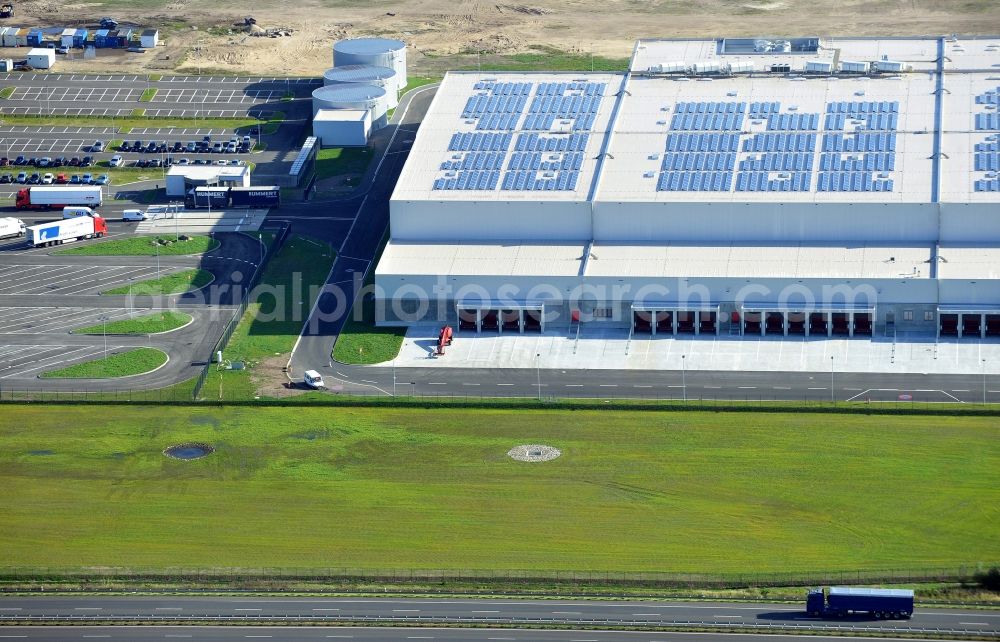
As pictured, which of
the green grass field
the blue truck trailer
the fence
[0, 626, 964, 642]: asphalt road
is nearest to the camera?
[0, 626, 964, 642]: asphalt road

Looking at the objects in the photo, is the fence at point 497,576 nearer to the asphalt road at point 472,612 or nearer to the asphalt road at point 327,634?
the asphalt road at point 472,612

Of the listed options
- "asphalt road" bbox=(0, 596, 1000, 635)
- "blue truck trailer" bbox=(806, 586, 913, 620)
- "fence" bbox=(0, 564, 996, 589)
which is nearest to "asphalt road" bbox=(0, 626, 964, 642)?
"asphalt road" bbox=(0, 596, 1000, 635)

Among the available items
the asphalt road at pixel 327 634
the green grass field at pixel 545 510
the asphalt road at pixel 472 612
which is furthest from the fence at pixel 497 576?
the asphalt road at pixel 327 634

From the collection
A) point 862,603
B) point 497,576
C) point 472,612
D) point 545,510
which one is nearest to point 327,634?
point 472,612

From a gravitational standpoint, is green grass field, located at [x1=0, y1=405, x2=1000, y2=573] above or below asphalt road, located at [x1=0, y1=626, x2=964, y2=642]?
above

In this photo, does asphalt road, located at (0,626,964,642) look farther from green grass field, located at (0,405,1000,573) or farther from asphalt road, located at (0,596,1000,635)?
green grass field, located at (0,405,1000,573)

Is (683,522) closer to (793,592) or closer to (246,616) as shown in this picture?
(793,592)
